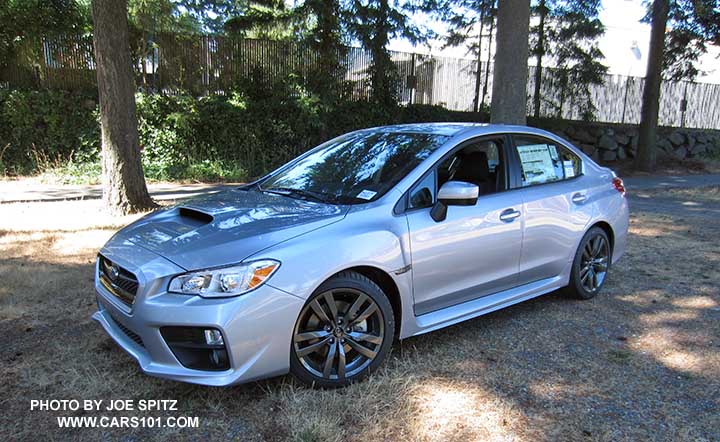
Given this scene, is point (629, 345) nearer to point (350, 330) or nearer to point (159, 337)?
point (350, 330)

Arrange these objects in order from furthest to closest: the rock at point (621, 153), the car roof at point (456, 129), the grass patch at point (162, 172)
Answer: the rock at point (621, 153), the grass patch at point (162, 172), the car roof at point (456, 129)

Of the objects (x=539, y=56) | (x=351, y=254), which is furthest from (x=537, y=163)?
(x=539, y=56)

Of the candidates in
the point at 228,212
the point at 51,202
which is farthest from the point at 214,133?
the point at 228,212

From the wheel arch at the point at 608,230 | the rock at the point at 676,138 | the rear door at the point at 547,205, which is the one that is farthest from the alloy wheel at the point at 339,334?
the rock at the point at 676,138


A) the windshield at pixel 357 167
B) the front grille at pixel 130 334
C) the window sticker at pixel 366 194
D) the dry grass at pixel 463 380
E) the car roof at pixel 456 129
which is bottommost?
the dry grass at pixel 463 380

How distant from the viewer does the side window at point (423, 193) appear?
12.1ft

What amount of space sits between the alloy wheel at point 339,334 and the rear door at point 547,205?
5.08 feet

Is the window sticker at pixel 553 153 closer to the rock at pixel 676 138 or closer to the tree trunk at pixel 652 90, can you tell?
the tree trunk at pixel 652 90

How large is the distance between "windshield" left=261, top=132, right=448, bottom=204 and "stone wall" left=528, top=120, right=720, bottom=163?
44.8 feet

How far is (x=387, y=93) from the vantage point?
15.0 meters

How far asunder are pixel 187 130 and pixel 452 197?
1024 centimetres

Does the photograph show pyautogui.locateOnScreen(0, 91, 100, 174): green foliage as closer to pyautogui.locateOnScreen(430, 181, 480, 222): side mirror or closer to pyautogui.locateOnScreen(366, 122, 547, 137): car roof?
pyautogui.locateOnScreen(366, 122, 547, 137): car roof

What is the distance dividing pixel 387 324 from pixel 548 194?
6.47ft

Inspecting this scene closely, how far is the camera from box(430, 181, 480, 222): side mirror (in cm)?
359
